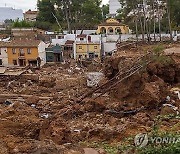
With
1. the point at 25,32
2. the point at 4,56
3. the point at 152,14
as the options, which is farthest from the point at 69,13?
the point at 4,56

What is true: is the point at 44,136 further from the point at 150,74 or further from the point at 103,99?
the point at 150,74

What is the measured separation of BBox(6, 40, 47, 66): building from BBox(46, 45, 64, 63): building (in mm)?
1438

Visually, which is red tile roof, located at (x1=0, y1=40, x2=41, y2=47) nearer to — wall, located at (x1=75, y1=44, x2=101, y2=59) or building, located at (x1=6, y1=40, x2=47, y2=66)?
building, located at (x1=6, y1=40, x2=47, y2=66)

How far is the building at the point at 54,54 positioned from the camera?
4041 cm

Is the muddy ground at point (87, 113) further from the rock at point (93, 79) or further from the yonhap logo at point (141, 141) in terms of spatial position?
the yonhap logo at point (141, 141)

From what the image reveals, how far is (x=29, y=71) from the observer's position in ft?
113

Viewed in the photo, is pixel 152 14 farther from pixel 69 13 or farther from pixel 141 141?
pixel 141 141

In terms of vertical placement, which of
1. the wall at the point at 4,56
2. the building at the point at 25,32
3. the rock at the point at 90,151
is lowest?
the rock at the point at 90,151

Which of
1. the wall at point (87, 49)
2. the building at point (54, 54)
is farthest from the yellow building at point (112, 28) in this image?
the building at point (54, 54)

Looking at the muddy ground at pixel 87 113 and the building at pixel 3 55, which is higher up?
the building at pixel 3 55

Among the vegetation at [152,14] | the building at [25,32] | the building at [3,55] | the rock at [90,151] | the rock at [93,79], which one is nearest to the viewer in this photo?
the rock at [90,151]

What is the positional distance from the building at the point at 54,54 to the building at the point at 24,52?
1438 mm

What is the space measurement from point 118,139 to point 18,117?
18.7 ft

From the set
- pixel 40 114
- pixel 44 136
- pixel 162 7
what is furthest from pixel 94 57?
pixel 44 136
